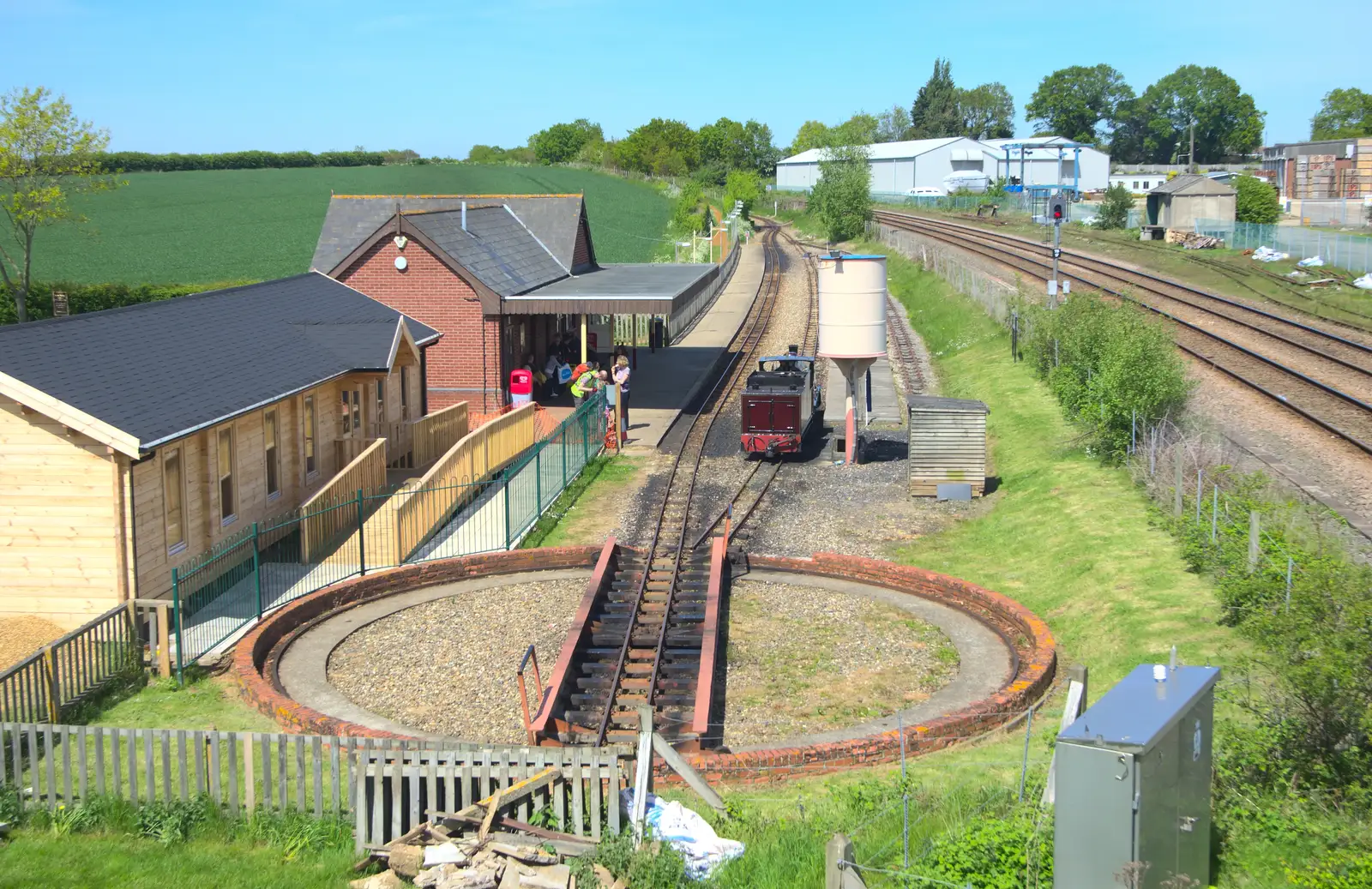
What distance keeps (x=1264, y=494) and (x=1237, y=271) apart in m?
32.7

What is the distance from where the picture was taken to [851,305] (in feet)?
83.1

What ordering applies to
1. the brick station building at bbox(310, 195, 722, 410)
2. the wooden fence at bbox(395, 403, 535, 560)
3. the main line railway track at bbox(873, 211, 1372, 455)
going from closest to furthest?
the wooden fence at bbox(395, 403, 535, 560), the main line railway track at bbox(873, 211, 1372, 455), the brick station building at bbox(310, 195, 722, 410)

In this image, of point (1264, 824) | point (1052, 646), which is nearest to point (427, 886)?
point (1264, 824)

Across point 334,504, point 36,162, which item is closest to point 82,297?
point 36,162

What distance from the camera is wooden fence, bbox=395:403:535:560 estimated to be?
20141 millimetres

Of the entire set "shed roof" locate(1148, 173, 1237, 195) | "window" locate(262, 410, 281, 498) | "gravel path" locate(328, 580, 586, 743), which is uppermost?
"shed roof" locate(1148, 173, 1237, 195)

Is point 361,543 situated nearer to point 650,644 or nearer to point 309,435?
point 309,435

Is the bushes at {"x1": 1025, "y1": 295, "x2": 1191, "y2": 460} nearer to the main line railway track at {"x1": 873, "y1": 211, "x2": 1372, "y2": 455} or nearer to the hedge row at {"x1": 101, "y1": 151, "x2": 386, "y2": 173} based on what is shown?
the main line railway track at {"x1": 873, "y1": 211, "x2": 1372, "y2": 455}

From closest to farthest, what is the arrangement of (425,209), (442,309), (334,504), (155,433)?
(155,433)
(334,504)
(442,309)
(425,209)

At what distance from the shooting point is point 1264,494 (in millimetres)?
17125

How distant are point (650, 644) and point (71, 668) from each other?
6738mm

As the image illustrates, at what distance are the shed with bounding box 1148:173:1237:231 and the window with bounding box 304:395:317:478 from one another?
49.7 meters

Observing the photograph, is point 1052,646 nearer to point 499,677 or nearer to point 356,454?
point 499,677

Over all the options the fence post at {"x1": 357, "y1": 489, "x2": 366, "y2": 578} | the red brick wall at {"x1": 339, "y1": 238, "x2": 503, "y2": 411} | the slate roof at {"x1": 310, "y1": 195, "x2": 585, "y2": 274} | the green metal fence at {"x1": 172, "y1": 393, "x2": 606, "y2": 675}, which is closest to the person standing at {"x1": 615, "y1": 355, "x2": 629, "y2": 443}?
the green metal fence at {"x1": 172, "y1": 393, "x2": 606, "y2": 675}
